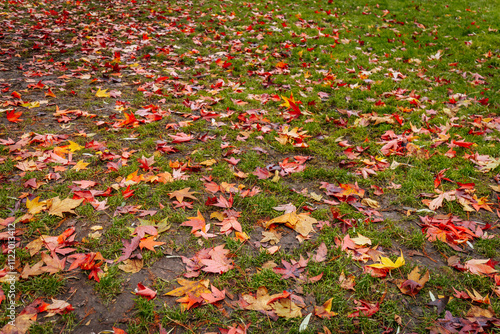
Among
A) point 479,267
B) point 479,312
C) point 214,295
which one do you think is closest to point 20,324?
point 214,295

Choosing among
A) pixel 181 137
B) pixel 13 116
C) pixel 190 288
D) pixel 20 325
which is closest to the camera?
pixel 20 325

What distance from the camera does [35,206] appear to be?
2365 mm

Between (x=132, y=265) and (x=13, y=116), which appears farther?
(x=13, y=116)

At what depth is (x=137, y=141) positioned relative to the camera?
11.1ft

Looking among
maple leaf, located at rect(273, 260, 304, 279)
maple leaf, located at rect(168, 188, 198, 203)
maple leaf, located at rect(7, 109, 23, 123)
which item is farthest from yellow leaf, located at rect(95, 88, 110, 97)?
maple leaf, located at rect(273, 260, 304, 279)

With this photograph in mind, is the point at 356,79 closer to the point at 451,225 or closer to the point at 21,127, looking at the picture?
the point at 451,225

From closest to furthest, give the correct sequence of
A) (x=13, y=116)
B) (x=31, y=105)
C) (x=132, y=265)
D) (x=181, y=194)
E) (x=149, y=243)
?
(x=132, y=265)
(x=149, y=243)
(x=181, y=194)
(x=13, y=116)
(x=31, y=105)

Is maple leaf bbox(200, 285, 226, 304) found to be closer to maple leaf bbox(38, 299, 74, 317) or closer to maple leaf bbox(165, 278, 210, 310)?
maple leaf bbox(165, 278, 210, 310)

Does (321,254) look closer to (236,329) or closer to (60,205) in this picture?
(236,329)

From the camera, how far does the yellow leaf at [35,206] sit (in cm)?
233

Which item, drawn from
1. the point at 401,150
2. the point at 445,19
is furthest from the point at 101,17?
the point at 445,19

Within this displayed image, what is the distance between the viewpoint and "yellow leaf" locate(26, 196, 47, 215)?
Answer: 2.33 m

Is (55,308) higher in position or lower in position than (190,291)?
lower

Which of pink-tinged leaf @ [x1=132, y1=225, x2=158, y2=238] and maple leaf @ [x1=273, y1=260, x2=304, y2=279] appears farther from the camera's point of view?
pink-tinged leaf @ [x1=132, y1=225, x2=158, y2=238]
